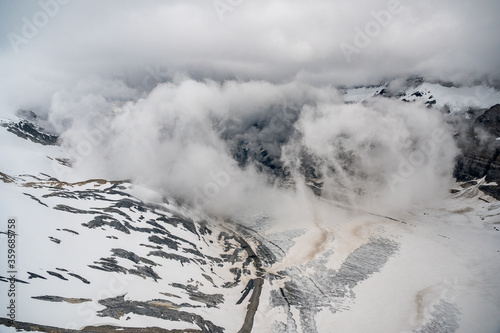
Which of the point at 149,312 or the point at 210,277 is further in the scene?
the point at 210,277

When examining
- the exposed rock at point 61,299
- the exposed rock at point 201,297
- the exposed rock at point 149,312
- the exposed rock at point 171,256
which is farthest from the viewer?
the exposed rock at point 171,256

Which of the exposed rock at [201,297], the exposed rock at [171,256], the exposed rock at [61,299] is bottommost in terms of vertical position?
the exposed rock at [201,297]

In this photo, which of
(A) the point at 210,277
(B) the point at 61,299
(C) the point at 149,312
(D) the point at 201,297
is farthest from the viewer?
(A) the point at 210,277

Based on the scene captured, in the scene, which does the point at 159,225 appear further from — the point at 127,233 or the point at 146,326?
the point at 146,326

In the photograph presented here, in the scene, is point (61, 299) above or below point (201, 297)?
above

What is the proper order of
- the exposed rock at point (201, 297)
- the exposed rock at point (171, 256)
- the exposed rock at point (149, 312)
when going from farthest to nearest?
1. the exposed rock at point (171, 256)
2. the exposed rock at point (201, 297)
3. the exposed rock at point (149, 312)

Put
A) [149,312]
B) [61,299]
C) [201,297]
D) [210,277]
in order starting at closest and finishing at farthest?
[61,299]
[149,312]
[201,297]
[210,277]

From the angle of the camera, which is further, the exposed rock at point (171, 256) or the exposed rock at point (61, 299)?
the exposed rock at point (171, 256)

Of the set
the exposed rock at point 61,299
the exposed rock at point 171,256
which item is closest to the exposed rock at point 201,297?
the exposed rock at point 171,256

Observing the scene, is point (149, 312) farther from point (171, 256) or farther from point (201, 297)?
point (171, 256)

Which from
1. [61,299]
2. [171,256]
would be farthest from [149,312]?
[171,256]

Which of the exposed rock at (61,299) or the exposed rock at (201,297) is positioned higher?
the exposed rock at (61,299)

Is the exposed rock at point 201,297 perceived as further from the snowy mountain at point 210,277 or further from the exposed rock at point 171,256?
the exposed rock at point 171,256
